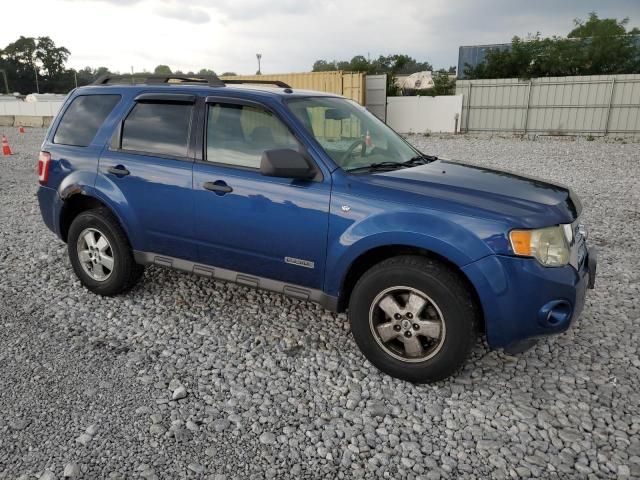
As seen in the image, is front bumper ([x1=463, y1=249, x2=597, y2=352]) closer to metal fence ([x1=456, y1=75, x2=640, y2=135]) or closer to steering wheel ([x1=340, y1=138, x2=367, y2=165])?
steering wheel ([x1=340, y1=138, x2=367, y2=165])

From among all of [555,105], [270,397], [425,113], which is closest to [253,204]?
[270,397]

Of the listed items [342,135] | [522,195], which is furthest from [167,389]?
[522,195]

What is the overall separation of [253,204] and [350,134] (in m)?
0.93

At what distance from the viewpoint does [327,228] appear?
326cm

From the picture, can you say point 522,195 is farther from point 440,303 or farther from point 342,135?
point 342,135

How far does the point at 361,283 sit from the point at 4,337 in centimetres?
284

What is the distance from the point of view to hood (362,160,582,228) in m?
2.88

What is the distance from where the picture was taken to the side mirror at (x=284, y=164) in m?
3.17

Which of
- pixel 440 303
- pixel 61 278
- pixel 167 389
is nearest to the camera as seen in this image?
pixel 440 303

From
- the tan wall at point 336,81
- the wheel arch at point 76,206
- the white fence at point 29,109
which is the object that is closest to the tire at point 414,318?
the wheel arch at point 76,206

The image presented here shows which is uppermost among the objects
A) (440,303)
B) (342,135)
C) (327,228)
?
(342,135)

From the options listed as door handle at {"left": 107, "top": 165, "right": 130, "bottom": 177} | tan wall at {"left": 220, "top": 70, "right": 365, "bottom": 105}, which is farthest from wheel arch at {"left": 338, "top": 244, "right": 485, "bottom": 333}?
tan wall at {"left": 220, "top": 70, "right": 365, "bottom": 105}

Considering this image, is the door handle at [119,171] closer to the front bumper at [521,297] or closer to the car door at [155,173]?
the car door at [155,173]

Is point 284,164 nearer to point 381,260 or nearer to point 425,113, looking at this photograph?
point 381,260
